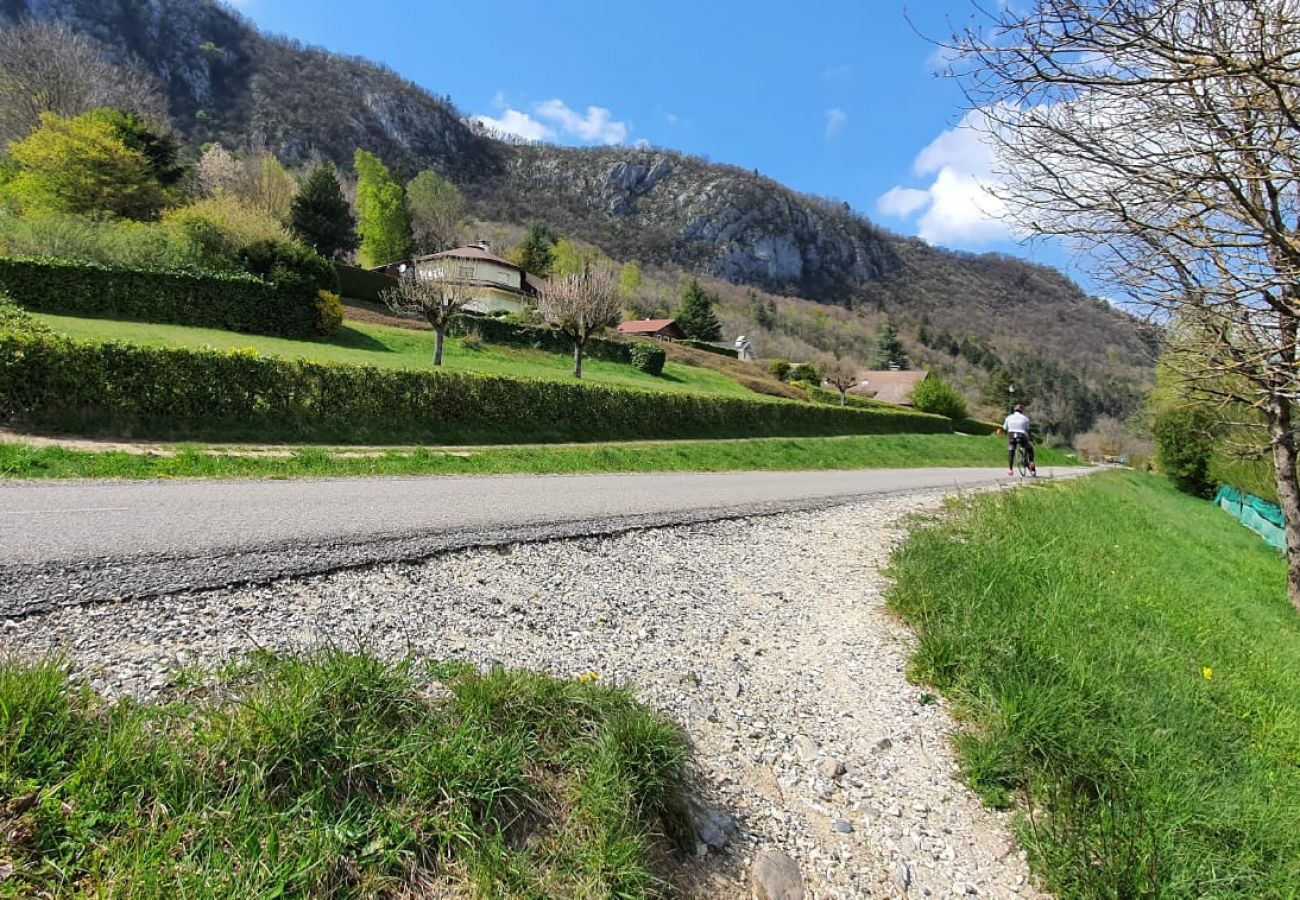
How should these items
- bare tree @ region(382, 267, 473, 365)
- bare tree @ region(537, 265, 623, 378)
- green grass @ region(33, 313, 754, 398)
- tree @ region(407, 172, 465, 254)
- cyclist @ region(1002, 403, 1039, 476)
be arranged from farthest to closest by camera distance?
tree @ region(407, 172, 465, 254), bare tree @ region(537, 265, 623, 378), bare tree @ region(382, 267, 473, 365), green grass @ region(33, 313, 754, 398), cyclist @ region(1002, 403, 1039, 476)

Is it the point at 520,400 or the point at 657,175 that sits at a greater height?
the point at 657,175

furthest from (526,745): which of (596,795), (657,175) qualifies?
(657,175)

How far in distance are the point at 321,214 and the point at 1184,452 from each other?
5470cm

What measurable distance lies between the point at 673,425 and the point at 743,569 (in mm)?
15612

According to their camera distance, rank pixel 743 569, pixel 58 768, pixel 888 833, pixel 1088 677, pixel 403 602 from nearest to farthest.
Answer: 1. pixel 58 768
2. pixel 888 833
3. pixel 1088 677
4. pixel 403 602
5. pixel 743 569

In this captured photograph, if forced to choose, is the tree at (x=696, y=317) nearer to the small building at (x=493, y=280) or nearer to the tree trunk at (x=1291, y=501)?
the small building at (x=493, y=280)

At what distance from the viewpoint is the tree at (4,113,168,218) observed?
28016 mm

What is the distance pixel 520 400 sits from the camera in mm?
16766

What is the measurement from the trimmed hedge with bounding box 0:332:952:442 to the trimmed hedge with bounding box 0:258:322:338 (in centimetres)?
1451

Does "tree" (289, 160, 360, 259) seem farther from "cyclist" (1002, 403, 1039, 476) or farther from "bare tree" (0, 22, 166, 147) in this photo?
"cyclist" (1002, 403, 1039, 476)

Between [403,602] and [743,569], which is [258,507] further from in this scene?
[743,569]

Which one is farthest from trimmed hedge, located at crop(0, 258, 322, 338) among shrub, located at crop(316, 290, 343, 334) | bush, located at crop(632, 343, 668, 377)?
bush, located at crop(632, 343, 668, 377)

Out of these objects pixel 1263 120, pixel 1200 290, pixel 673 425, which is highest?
pixel 1263 120

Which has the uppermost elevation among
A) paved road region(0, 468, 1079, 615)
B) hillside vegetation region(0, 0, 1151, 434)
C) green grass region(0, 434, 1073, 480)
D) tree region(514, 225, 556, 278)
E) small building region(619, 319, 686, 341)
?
hillside vegetation region(0, 0, 1151, 434)
